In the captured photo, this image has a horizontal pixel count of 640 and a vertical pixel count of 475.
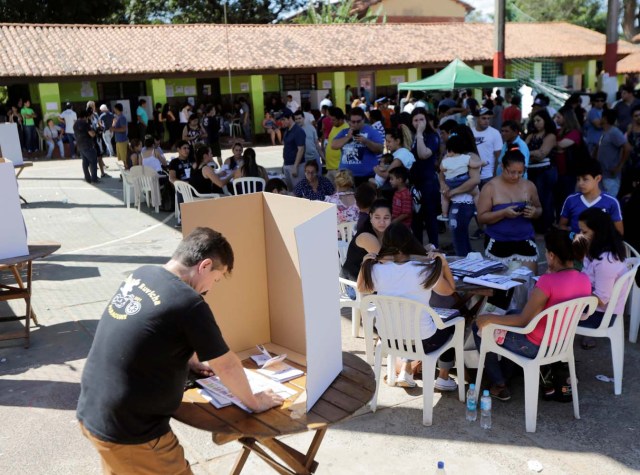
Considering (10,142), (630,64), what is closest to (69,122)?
(10,142)

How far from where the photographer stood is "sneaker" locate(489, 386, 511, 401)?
4.46 meters

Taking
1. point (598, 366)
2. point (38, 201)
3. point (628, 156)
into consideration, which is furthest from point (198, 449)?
point (38, 201)

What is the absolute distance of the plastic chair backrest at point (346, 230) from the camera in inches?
268

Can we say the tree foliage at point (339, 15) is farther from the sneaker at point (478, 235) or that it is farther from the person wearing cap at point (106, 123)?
the sneaker at point (478, 235)

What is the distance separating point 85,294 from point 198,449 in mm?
3764

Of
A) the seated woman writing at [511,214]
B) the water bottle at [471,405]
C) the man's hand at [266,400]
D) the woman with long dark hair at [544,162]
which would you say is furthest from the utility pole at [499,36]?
the man's hand at [266,400]

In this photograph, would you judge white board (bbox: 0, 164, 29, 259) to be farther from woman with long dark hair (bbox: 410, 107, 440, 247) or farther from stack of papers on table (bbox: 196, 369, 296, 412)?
woman with long dark hair (bbox: 410, 107, 440, 247)

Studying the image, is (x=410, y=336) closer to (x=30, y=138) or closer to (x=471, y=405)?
(x=471, y=405)

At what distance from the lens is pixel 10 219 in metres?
5.67

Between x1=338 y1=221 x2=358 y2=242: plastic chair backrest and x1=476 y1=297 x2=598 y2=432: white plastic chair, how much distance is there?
2.75 metres

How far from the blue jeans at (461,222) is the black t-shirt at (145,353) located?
4.83 meters

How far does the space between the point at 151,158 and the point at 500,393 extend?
8786 millimetres

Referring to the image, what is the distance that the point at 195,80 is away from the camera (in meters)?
24.3

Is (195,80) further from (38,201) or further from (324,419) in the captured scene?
(324,419)
